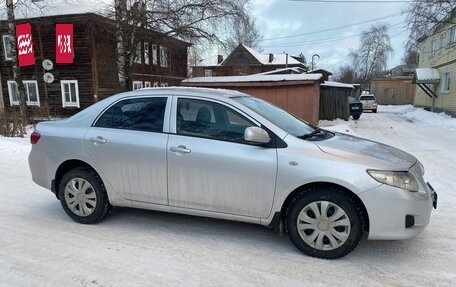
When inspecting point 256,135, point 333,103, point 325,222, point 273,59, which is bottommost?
point 325,222

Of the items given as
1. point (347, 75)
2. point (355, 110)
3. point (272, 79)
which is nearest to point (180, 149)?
point (272, 79)

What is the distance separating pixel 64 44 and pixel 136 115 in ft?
66.3

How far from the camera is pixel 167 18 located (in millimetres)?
16016

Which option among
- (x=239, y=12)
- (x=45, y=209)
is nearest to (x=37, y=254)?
(x=45, y=209)

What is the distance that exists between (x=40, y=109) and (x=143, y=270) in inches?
523

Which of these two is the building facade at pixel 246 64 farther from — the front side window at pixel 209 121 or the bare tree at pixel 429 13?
the front side window at pixel 209 121

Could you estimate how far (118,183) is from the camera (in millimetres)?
4262

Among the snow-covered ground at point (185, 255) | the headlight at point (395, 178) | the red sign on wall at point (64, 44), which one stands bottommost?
the snow-covered ground at point (185, 255)

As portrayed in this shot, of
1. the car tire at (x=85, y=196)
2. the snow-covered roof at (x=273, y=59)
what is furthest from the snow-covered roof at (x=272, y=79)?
the snow-covered roof at (x=273, y=59)

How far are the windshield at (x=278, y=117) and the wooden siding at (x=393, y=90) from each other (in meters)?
44.7

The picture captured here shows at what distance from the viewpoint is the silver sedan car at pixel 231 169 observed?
3.44m

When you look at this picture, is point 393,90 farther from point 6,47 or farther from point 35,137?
point 35,137

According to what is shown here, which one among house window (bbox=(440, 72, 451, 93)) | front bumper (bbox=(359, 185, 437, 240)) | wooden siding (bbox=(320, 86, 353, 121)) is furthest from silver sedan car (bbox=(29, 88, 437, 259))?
house window (bbox=(440, 72, 451, 93))

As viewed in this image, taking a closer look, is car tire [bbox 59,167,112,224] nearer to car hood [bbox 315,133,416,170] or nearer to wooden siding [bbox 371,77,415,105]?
car hood [bbox 315,133,416,170]
